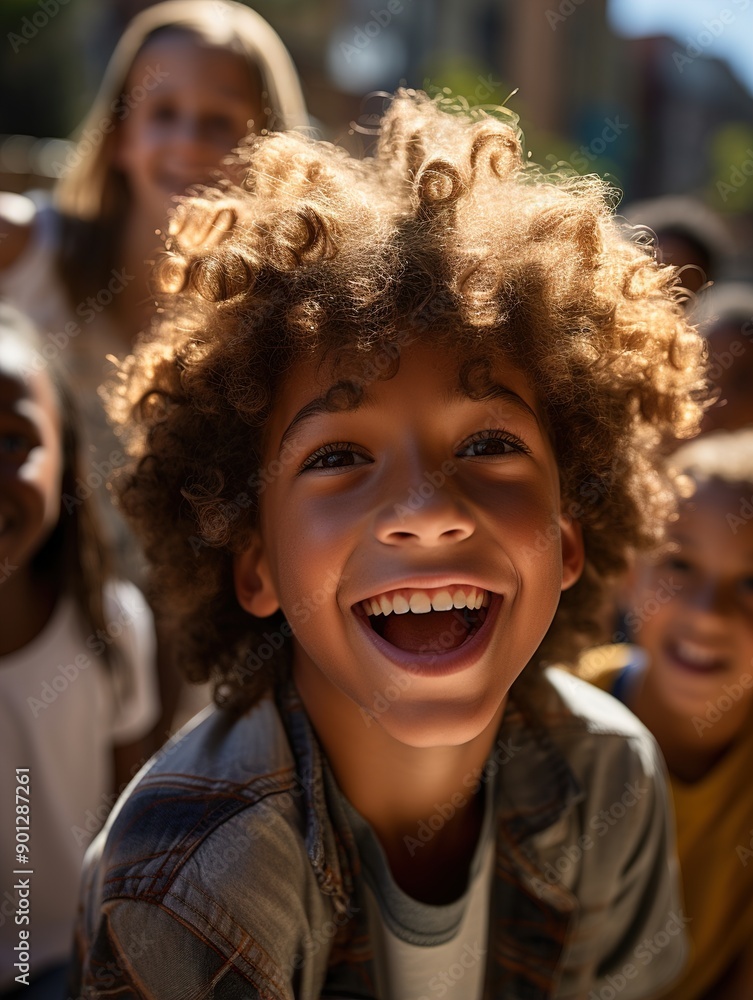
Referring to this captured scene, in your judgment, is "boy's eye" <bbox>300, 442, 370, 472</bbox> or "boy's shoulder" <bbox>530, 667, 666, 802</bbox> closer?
"boy's eye" <bbox>300, 442, 370, 472</bbox>

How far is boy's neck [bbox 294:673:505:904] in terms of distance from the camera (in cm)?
149

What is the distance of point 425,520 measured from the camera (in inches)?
48.1

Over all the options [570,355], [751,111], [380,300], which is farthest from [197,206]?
[751,111]

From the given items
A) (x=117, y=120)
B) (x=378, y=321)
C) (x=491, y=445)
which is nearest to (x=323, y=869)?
(x=491, y=445)

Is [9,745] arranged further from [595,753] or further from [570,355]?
[570,355]

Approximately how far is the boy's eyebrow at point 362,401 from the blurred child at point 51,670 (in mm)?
821

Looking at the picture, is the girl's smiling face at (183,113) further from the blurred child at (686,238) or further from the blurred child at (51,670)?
the blurred child at (686,238)

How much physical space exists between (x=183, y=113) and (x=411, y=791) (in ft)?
6.83

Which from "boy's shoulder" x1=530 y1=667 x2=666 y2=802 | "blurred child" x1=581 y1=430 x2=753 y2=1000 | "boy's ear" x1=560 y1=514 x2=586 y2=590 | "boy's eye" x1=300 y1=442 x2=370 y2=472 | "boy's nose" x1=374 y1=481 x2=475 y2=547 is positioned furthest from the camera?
"blurred child" x1=581 y1=430 x2=753 y2=1000

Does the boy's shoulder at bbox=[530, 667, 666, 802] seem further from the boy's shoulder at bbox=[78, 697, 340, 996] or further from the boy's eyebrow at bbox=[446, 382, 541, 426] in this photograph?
the boy's eyebrow at bbox=[446, 382, 541, 426]

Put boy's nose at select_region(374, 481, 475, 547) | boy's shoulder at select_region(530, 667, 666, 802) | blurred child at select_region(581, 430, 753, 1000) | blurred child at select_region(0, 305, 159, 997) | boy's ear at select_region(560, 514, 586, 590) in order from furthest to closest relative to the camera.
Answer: blurred child at select_region(581, 430, 753, 1000) → blurred child at select_region(0, 305, 159, 997) → boy's shoulder at select_region(530, 667, 666, 802) → boy's ear at select_region(560, 514, 586, 590) → boy's nose at select_region(374, 481, 475, 547)

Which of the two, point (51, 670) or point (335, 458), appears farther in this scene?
point (51, 670)

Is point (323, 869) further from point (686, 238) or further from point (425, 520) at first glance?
point (686, 238)

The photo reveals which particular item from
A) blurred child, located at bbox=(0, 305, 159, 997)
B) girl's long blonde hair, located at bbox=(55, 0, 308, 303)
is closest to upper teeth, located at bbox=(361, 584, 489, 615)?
blurred child, located at bbox=(0, 305, 159, 997)
